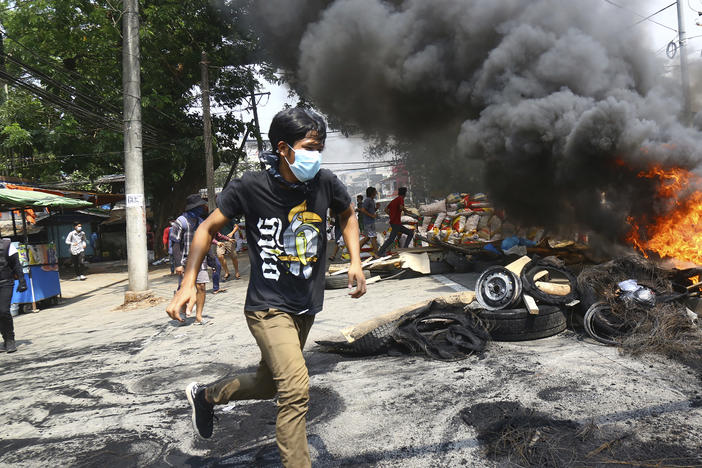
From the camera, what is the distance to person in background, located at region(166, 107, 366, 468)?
2324 mm

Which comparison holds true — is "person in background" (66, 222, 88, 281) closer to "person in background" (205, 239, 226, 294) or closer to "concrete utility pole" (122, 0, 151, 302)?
"concrete utility pole" (122, 0, 151, 302)

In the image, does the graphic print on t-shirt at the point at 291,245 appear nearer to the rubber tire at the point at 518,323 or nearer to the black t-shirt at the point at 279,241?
the black t-shirt at the point at 279,241

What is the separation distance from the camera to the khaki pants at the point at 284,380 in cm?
208

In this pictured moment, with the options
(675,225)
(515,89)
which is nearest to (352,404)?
(675,225)

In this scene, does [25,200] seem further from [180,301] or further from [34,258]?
[180,301]

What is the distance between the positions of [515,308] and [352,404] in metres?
2.04

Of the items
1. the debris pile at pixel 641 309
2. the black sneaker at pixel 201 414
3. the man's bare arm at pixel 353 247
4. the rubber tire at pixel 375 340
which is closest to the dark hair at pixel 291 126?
the man's bare arm at pixel 353 247

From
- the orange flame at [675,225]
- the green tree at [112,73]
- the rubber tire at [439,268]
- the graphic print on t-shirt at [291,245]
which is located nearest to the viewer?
the graphic print on t-shirt at [291,245]

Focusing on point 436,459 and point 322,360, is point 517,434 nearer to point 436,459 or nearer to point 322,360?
point 436,459

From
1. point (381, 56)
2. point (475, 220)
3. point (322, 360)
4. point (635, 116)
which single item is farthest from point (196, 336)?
point (475, 220)

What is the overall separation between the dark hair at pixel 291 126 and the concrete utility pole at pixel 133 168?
775 cm

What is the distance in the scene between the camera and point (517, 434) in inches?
100.0

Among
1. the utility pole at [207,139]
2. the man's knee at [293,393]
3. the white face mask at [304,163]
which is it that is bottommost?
the man's knee at [293,393]

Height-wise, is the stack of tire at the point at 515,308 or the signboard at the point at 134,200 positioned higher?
the signboard at the point at 134,200
